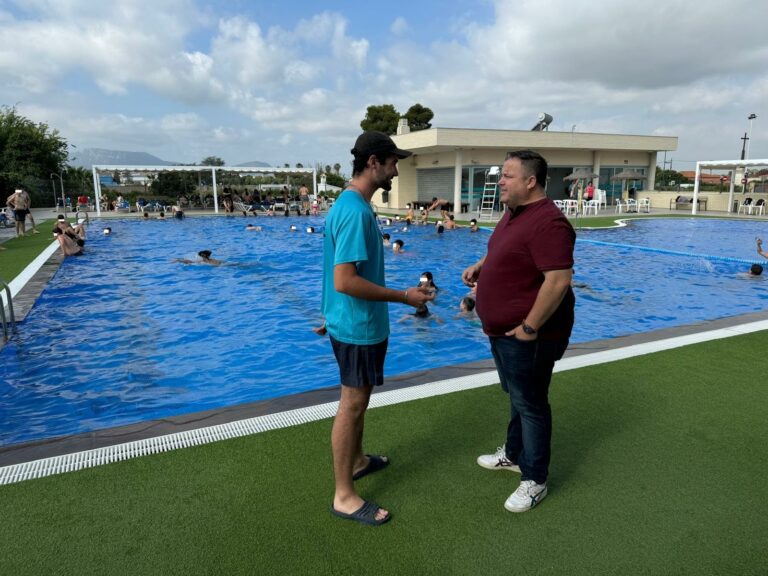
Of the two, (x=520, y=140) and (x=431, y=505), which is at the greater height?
(x=520, y=140)

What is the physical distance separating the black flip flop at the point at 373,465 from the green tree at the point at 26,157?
37166mm

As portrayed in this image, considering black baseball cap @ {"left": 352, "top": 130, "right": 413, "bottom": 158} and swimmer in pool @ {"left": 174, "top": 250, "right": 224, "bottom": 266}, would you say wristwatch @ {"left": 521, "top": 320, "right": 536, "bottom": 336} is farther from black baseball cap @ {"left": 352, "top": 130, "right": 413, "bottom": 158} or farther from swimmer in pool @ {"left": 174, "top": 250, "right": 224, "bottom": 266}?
swimmer in pool @ {"left": 174, "top": 250, "right": 224, "bottom": 266}

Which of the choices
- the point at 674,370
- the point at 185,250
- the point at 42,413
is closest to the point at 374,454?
the point at 674,370

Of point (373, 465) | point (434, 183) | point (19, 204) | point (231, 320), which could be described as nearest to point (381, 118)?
point (434, 183)

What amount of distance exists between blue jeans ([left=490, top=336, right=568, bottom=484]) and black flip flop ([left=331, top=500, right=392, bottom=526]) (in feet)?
2.67

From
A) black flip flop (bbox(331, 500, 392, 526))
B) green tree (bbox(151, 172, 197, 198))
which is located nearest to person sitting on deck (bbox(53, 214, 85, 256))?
black flip flop (bbox(331, 500, 392, 526))

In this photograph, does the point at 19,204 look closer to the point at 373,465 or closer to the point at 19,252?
the point at 19,252

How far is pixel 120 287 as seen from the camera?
35.8 feet

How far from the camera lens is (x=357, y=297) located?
2.34 m

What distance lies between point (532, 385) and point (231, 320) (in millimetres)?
6975

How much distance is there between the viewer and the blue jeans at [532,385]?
2.56 m

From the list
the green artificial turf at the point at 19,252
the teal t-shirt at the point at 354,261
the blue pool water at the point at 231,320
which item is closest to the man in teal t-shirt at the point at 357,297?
the teal t-shirt at the point at 354,261

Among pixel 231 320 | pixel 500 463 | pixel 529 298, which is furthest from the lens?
pixel 231 320

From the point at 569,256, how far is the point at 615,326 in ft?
22.2
